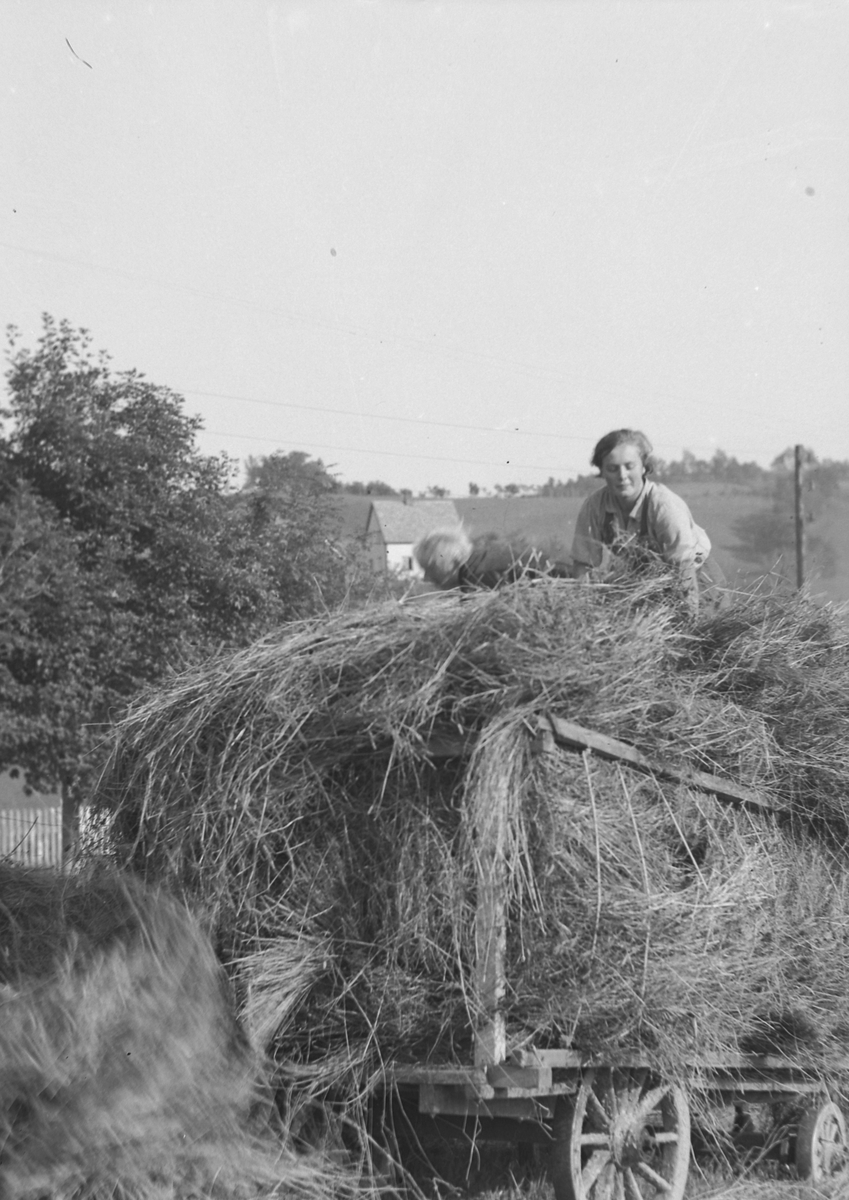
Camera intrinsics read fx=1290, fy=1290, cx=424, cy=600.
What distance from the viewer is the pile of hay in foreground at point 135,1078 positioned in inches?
148

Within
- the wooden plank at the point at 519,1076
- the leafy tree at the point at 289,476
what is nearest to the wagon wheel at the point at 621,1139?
the wooden plank at the point at 519,1076

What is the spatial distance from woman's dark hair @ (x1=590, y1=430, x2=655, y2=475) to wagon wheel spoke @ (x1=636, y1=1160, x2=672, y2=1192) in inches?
121

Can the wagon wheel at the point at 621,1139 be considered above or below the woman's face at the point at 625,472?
below

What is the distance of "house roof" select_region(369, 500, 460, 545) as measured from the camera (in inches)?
2277

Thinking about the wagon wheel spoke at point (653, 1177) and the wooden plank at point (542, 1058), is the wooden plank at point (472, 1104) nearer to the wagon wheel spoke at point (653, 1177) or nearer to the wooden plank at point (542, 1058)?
the wooden plank at point (542, 1058)

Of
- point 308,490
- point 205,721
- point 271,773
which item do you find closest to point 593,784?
point 271,773

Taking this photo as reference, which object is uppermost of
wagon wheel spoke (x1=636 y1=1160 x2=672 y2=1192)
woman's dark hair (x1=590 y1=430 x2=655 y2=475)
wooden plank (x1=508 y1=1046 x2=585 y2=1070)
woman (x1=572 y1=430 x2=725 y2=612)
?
woman's dark hair (x1=590 y1=430 x2=655 y2=475)

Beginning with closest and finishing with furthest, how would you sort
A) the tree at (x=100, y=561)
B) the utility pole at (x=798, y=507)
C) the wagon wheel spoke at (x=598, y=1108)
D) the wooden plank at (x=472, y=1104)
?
the wooden plank at (x=472, y=1104), the wagon wheel spoke at (x=598, y=1108), the tree at (x=100, y=561), the utility pole at (x=798, y=507)

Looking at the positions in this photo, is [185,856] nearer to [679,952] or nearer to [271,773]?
A: [271,773]

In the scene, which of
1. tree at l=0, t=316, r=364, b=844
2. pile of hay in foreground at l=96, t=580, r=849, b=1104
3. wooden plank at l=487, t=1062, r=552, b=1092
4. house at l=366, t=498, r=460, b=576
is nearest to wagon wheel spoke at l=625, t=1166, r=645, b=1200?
pile of hay in foreground at l=96, t=580, r=849, b=1104

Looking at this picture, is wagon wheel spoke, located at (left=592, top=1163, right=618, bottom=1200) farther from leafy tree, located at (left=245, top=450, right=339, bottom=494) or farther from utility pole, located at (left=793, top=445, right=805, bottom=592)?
utility pole, located at (left=793, top=445, right=805, bottom=592)

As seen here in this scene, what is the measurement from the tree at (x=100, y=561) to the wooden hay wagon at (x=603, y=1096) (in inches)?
393

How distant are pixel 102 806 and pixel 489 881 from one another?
182 centimetres

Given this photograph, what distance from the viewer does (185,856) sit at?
15.1 ft
